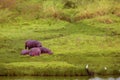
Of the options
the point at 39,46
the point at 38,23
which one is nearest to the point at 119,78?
the point at 39,46

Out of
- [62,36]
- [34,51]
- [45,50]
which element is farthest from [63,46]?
[34,51]

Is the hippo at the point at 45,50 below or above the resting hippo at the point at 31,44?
below

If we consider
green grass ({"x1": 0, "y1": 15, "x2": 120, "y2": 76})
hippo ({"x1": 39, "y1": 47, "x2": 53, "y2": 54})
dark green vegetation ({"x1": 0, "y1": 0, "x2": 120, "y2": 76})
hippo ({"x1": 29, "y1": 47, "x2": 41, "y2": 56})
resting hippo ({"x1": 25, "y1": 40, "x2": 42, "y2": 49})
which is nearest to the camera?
green grass ({"x1": 0, "y1": 15, "x2": 120, "y2": 76})

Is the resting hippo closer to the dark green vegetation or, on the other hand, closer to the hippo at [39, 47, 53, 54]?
the dark green vegetation

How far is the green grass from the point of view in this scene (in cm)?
3094

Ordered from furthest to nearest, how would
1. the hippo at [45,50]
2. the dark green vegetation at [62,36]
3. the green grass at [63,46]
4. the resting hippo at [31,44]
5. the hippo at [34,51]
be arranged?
the resting hippo at [31,44]
the hippo at [45,50]
the hippo at [34,51]
the dark green vegetation at [62,36]
the green grass at [63,46]

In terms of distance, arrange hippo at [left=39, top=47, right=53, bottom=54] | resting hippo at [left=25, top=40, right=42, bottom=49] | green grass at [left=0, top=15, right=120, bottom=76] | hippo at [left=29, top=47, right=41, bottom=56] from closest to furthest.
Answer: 1. green grass at [left=0, top=15, right=120, bottom=76]
2. hippo at [left=29, top=47, right=41, bottom=56]
3. hippo at [left=39, top=47, right=53, bottom=54]
4. resting hippo at [left=25, top=40, right=42, bottom=49]

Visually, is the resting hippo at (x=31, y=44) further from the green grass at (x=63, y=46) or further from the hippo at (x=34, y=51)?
the hippo at (x=34, y=51)

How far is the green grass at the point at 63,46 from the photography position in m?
30.9

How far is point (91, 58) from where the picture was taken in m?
33.5

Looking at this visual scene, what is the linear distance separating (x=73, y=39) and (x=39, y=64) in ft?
24.8

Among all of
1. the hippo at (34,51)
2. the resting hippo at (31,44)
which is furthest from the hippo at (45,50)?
the resting hippo at (31,44)

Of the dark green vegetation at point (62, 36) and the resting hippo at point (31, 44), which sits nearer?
the dark green vegetation at point (62, 36)

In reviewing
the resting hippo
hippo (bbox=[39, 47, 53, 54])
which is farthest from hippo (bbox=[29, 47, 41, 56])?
the resting hippo
